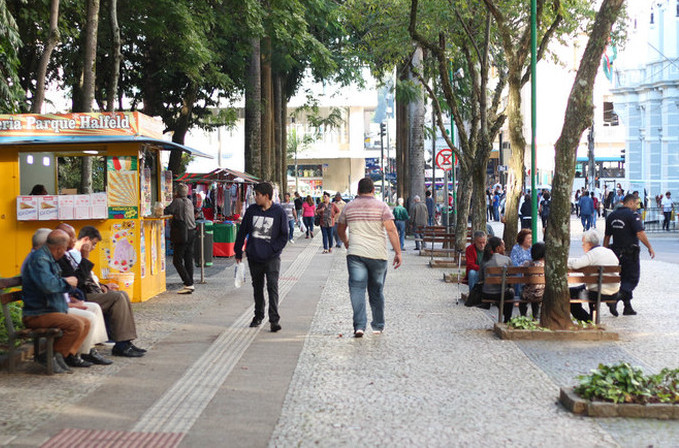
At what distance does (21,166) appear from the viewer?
13688 mm

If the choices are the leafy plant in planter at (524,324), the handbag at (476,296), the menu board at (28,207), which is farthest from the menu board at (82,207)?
the leafy plant in planter at (524,324)

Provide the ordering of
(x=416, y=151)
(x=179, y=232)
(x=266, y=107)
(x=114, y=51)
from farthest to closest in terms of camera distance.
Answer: (x=416, y=151), (x=266, y=107), (x=114, y=51), (x=179, y=232)

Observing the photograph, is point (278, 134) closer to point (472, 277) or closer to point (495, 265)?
point (472, 277)

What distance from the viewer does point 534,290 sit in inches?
430

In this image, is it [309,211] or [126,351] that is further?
[309,211]

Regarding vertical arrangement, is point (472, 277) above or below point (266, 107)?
below

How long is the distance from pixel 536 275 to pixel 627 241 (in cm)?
265

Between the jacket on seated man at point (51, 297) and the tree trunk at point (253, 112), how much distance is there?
19613mm

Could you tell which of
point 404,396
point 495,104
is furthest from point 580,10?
point 404,396

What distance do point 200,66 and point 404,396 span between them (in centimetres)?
1889

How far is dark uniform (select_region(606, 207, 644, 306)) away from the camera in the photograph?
41.4 feet

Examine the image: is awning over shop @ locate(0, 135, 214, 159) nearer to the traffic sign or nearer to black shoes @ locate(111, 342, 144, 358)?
black shoes @ locate(111, 342, 144, 358)

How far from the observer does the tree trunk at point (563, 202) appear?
989 cm

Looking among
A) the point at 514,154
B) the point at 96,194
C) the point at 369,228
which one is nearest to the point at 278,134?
the point at 514,154
